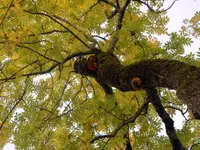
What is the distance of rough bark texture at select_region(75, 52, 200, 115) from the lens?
1259 mm

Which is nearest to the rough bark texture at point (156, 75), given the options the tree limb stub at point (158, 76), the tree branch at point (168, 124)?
the tree limb stub at point (158, 76)

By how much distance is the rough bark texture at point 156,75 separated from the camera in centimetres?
126

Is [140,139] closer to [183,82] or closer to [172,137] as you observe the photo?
[172,137]

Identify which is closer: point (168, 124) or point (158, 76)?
point (158, 76)

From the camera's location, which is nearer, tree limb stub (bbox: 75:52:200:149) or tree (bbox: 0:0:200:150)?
tree limb stub (bbox: 75:52:200:149)

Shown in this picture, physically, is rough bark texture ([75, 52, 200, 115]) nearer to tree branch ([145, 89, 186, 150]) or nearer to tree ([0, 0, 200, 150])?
tree ([0, 0, 200, 150])

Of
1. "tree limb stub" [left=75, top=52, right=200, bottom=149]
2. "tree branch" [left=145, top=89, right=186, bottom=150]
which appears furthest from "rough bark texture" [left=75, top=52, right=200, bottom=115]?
"tree branch" [left=145, top=89, right=186, bottom=150]

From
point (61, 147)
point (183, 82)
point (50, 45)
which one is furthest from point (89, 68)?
point (183, 82)

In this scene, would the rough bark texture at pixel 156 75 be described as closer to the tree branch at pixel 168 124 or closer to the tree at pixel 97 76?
the tree at pixel 97 76

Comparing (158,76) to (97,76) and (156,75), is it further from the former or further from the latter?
(97,76)

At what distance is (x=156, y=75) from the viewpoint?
1.75 m

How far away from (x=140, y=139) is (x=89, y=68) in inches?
34.3

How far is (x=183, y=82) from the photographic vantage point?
4.50 ft

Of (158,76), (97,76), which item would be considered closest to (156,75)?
(158,76)
